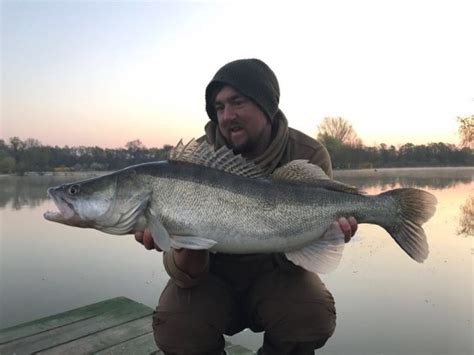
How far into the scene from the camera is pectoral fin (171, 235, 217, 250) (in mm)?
2561

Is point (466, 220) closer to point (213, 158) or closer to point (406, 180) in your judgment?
point (213, 158)

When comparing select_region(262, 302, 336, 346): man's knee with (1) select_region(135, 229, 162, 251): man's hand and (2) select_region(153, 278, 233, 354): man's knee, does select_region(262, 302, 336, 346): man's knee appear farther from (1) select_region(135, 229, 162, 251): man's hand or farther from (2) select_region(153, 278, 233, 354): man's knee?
(1) select_region(135, 229, 162, 251): man's hand

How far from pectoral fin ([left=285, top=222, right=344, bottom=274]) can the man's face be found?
929 mm

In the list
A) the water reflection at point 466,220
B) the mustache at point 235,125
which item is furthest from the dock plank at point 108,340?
the water reflection at point 466,220

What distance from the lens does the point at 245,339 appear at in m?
5.32

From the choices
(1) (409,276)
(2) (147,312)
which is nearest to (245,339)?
(2) (147,312)

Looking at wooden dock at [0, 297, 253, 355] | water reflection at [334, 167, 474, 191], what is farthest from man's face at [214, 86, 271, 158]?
water reflection at [334, 167, 474, 191]

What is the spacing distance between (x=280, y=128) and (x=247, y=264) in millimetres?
1130

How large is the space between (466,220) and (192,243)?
43.8ft

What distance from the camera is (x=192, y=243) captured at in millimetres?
2570

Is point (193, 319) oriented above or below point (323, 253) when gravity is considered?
below

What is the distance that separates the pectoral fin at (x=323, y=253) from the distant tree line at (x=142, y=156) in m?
32.1

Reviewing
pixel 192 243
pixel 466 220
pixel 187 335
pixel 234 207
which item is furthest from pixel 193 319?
pixel 466 220

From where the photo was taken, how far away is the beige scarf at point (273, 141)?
3314mm
